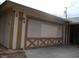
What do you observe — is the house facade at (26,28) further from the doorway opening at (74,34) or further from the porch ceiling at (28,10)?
the doorway opening at (74,34)

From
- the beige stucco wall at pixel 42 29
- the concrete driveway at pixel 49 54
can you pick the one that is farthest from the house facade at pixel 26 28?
the concrete driveway at pixel 49 54

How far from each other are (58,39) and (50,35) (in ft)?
5.45

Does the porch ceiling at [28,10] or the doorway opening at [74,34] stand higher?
the porch ceiling at [28,10]

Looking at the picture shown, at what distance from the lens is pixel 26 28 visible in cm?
942

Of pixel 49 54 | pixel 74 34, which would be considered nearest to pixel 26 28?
pixel 49 54

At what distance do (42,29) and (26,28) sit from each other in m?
1.90

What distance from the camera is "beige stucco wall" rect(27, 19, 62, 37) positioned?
981 centimetres

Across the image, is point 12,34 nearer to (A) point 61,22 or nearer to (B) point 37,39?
(B) point 37,39

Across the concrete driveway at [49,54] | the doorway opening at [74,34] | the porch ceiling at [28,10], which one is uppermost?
the porch ceiling at [28,10]

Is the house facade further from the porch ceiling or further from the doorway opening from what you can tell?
the doorway opening

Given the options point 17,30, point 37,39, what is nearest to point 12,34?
point 17,30

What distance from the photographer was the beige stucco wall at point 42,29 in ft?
32.2

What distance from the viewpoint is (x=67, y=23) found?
576 inches

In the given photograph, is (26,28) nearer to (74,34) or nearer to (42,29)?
(42,29)
